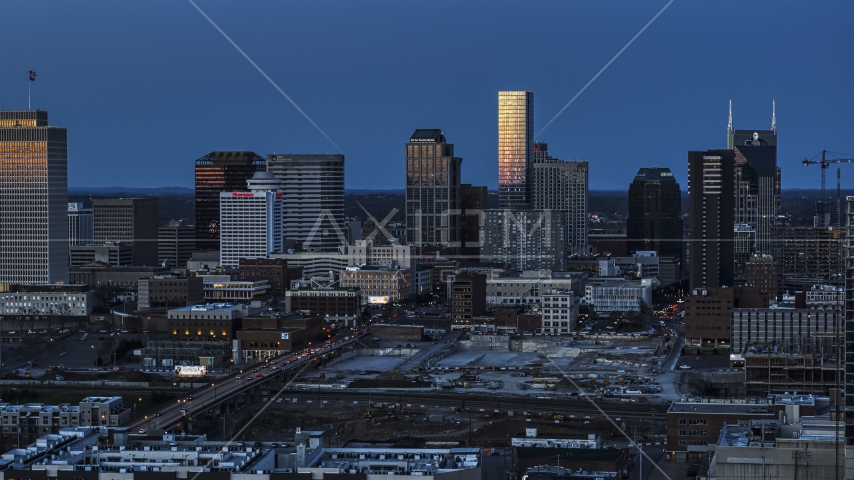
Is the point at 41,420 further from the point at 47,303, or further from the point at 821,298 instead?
the point at 821,298

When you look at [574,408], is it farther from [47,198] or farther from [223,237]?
[223,237]

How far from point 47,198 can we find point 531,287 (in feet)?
71.3

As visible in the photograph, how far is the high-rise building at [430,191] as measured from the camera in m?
93.2

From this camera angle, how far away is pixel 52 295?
65.0 m

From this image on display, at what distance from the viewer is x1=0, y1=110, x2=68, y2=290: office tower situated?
223 feet

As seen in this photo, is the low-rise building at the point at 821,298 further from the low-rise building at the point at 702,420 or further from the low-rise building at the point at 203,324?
the low-rise building at the point at 203,324

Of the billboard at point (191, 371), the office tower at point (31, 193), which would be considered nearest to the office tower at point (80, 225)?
the office tower at point (31, 193)

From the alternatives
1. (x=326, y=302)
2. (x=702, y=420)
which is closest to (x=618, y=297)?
(x=326, y=302)

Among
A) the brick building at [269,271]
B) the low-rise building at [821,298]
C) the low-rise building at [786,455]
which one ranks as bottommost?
the low-rise building at [786,455]

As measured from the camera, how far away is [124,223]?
94312mm

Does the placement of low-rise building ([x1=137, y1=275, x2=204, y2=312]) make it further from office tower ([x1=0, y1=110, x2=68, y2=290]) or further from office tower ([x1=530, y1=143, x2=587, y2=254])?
office tower ([x1=530, y1=143, x2=587, y2=254])

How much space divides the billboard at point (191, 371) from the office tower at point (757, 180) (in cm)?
4649

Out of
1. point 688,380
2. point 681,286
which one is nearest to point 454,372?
point 688,380

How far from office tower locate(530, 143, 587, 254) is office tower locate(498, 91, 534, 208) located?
7868 millimetres
